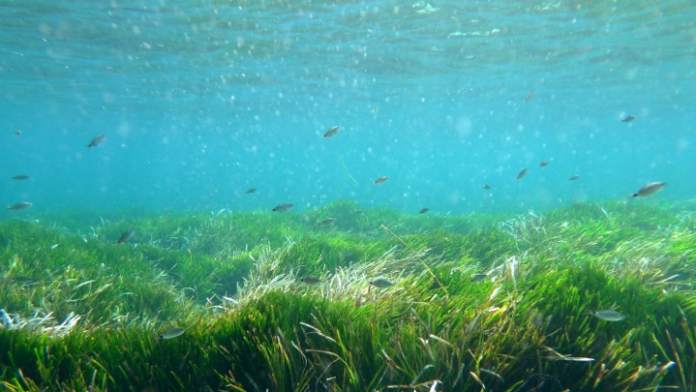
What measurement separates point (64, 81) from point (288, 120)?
2760cm

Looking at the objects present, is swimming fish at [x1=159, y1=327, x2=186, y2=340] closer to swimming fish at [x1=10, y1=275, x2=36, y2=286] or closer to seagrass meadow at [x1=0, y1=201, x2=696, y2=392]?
seagrass meadow at [x1=0, y1=201, x2=696, y2=392]

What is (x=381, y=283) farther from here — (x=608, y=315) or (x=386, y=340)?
(x=608, y=315)

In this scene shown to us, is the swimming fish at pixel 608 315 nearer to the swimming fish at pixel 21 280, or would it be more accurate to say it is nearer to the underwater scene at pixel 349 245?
the underwater scene at pixel 349 245

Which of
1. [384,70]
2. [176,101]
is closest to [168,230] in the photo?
[384,70]

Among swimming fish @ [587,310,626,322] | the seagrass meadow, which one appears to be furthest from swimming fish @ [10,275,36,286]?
swimming fish @ [587,310,626,322]

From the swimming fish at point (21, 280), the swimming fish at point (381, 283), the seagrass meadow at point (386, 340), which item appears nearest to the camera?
the seagrass meadow at point (386, 340)

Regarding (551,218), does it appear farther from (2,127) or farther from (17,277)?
(2,127)

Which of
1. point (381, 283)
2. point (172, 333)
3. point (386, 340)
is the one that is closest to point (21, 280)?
point (172, 333)

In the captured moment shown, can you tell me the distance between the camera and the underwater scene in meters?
2.65

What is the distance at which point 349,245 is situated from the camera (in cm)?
836

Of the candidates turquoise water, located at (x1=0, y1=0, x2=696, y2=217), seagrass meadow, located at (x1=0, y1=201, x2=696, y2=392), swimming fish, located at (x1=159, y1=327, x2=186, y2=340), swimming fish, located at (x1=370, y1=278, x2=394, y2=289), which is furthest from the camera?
turquoise water, located at (x1=0, y1=0, x2=696, y2=217)

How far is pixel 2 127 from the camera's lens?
57062mm

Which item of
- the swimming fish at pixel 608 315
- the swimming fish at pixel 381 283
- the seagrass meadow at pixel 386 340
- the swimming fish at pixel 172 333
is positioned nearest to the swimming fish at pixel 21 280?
the seagrass meadow at pixel 386 340

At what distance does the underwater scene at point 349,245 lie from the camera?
2.65 metres
